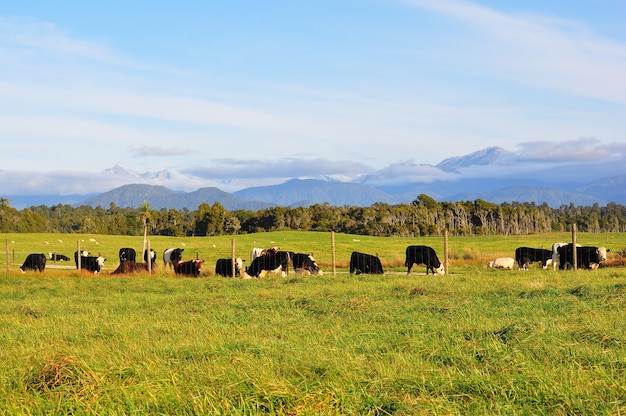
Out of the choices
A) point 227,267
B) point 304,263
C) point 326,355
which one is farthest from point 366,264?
point 326,355

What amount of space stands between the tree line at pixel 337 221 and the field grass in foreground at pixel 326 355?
9064cm

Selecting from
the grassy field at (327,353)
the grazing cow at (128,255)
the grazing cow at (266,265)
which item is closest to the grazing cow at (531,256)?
the grazing cow at (266,265)

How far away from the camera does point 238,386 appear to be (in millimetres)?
6008

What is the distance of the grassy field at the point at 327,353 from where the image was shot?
18.4 feet

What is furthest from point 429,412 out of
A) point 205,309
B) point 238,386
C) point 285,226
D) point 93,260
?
point 285,226

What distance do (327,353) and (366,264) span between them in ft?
62.0

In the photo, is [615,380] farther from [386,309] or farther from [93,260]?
[93,260]

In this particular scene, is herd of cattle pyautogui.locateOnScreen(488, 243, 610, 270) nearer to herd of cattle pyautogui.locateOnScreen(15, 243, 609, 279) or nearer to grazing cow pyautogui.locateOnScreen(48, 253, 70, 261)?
herd of cattle pyautogui.locateOnScreen(15, 243, 609, 279)

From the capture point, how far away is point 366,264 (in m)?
26.5

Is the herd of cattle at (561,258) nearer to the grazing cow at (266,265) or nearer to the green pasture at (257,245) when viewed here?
the green pasture at (257,245)

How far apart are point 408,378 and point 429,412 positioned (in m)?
0.96

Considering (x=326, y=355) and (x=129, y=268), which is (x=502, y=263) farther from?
(x=326, y=355)

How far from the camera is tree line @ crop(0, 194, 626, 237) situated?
107 meters

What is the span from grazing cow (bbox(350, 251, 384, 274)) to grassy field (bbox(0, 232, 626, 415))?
1093 cm
